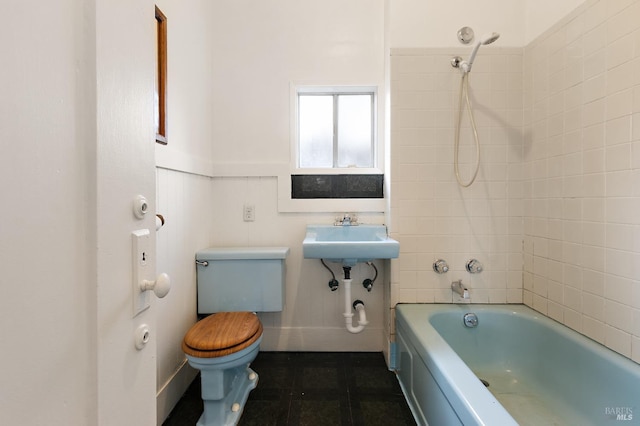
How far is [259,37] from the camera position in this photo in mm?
1940

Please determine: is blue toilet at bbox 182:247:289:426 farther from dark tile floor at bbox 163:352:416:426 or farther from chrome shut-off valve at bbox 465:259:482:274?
chrome shut-off valve at bbox 465:259:482:274

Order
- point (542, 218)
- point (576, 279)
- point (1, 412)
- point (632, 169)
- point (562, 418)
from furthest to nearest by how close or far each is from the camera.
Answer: point (542, 218) → point (576, 279) → point (562, 418) → point (632, 169) → point (1, 412)

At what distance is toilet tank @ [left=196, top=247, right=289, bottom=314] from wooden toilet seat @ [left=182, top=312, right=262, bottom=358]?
221 mm

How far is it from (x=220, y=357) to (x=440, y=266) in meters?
1.33

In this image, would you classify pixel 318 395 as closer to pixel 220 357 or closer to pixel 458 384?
pixel 220 357

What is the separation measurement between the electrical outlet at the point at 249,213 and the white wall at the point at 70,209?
1446mm

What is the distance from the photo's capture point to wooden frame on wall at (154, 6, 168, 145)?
4.32 feet

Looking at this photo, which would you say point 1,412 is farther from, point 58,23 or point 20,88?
point 58,23

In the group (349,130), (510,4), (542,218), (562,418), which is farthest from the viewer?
(349,130)

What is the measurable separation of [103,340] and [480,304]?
6.31ft

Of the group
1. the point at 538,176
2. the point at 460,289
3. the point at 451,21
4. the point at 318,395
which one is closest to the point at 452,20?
the point at 451,21

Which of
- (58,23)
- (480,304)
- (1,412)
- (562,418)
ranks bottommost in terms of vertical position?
(562,418)

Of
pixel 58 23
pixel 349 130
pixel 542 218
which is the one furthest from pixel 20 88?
pixel 542 218

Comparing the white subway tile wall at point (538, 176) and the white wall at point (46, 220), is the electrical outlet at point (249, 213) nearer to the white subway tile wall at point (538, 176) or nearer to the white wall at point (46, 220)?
the white subway tile wall at point (538, 176)
